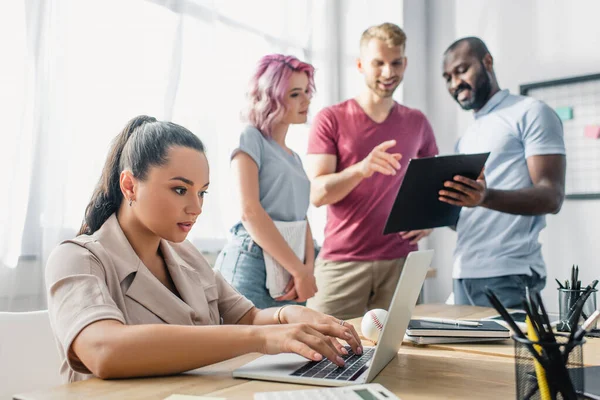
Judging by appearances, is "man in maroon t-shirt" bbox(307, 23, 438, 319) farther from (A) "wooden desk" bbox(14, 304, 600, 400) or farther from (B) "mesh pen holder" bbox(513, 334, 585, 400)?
(B) "mesh pen holder" bbox(513, 334, 585, 400)

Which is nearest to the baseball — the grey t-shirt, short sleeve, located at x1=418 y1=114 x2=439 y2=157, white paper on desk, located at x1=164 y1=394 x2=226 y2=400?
white paper on desk, located at x1=164 y1=394 x2=226 y2=400

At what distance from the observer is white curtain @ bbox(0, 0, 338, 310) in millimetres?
1999

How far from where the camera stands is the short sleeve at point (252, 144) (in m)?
1.93

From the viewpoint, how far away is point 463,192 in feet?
6.77

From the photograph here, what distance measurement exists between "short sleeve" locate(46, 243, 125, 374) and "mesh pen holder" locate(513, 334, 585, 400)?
630 millimetres

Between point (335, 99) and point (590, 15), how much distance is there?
5.16 feet

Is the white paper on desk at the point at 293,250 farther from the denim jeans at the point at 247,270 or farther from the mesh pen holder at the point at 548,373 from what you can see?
the mesh pen holder at the point at 548,373

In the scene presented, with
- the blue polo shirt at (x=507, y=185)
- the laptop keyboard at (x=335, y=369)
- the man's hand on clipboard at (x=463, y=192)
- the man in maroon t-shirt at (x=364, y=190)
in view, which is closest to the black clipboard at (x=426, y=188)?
the man's hand on clipboard at (x=463, y=192)

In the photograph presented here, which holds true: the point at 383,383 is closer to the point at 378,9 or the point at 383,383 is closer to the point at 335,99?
the point at 335,99

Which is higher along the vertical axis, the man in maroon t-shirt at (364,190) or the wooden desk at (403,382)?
the man in maroon t-shirt at (364,190)

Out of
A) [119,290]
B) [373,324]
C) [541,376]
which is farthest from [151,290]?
[541,376]

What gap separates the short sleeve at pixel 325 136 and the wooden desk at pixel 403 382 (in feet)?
4.54

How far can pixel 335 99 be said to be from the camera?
371 centimetres

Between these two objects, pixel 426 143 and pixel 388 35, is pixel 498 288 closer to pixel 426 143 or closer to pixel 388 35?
pixel 426 143
